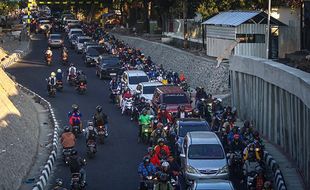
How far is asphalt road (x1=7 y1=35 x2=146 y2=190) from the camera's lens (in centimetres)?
2161

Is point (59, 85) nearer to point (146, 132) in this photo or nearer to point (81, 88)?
point (81, 88)

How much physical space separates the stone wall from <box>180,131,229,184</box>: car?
17.9 m

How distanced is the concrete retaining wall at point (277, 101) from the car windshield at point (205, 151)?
8.58 ft

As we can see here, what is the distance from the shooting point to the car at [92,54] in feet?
176

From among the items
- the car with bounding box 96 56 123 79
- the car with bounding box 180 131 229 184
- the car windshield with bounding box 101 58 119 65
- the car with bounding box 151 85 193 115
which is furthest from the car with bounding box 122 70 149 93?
the car with bounding box 180 131 229 184

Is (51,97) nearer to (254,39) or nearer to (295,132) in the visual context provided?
(254,39)

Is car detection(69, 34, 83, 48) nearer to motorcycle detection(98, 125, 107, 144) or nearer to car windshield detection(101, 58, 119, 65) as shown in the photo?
car windshield detection(101, 58, 119, 65)

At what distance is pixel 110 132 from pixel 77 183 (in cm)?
1029

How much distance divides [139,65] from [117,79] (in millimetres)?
7350

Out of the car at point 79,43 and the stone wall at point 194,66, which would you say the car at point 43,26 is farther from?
the stone wall at point 194,66

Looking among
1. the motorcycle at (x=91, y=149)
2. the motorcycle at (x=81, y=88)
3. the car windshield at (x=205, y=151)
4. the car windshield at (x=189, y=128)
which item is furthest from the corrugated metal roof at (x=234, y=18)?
the car windshield at (x=205, y=151)

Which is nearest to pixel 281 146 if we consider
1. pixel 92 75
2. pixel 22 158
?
pixel 22 158

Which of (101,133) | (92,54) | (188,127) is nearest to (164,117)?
(101,133)

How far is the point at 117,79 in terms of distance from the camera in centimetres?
3953
